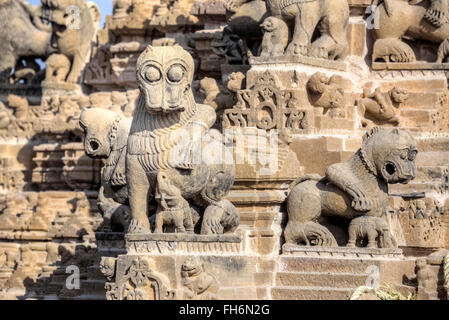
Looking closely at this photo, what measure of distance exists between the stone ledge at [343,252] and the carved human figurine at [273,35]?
379 centimetres

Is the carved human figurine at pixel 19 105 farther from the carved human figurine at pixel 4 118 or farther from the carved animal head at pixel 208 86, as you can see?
the carved animal head at pixel 208 86

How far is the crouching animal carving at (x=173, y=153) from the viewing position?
18.8 metres

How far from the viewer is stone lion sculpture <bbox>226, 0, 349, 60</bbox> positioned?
22.4m

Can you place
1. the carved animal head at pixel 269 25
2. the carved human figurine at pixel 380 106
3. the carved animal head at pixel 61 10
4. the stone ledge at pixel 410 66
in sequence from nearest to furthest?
the carved animal head at pixel 269 25 → the carved human figurine at pixel 380 106 → the stone ledge at pixel 410 66 → the carved animal head at pixel 61 10

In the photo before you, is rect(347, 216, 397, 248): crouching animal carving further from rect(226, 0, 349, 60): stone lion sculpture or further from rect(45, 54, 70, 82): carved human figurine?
rect(45, 54, 70, 82): carved human figurine

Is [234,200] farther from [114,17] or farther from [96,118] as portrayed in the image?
[114,17]

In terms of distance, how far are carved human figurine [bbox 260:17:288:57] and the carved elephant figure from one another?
31.5 feet

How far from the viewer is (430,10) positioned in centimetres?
2358

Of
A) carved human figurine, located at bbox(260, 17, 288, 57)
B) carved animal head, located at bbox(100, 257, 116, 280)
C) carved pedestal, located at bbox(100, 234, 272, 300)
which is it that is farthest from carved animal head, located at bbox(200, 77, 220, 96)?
carved animal head, located at bbox(100, 257, 116, 280)

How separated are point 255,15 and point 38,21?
8174 mm

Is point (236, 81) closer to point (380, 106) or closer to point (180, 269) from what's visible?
point (380, 106)

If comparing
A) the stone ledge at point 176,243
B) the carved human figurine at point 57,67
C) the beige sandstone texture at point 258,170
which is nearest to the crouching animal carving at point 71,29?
the carved human figurine at point 57,67

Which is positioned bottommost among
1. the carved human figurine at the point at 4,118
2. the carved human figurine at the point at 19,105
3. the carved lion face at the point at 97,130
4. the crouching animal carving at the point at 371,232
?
the crouching animal carving at the point at 371,232

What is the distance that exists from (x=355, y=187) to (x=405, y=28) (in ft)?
15.4
